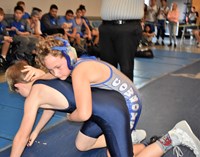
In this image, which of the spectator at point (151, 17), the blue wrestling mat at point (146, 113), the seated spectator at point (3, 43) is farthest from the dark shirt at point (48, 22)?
the spectator at point (151, 17)

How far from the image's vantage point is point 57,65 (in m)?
1.71

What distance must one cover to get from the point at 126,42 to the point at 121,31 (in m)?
0.11

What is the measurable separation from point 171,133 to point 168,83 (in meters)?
2.40

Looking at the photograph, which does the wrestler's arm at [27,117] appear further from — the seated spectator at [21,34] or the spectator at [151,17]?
the spectator at [151,17]

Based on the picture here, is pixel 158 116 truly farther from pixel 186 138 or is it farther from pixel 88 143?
pixel 88 143

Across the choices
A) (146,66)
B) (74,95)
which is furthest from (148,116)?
(146,66)

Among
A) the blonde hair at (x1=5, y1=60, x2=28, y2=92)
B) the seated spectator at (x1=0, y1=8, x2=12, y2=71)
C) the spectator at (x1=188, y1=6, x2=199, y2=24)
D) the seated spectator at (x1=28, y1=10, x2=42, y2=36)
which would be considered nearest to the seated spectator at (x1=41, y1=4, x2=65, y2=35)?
the seated spectator at (x1=28, y1=10, x2=42, y2=36)

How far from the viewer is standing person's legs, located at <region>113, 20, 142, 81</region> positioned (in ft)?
9.27

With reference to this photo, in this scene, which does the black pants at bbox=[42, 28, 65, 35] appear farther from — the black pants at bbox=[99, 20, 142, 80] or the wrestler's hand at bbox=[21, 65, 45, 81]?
the wrestler's hand at bbox=[21, 65, 45, 81]

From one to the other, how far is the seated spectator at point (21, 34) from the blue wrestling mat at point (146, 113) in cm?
116

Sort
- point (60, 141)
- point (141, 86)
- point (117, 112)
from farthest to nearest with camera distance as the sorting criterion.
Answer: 1. point (141, 86)
2. point (60, 141)
3. point (117, 112)

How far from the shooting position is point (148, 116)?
121 inches

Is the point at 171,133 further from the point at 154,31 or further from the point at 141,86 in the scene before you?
the point at 154,31

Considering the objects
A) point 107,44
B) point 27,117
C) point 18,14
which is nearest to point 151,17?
point 18,14
